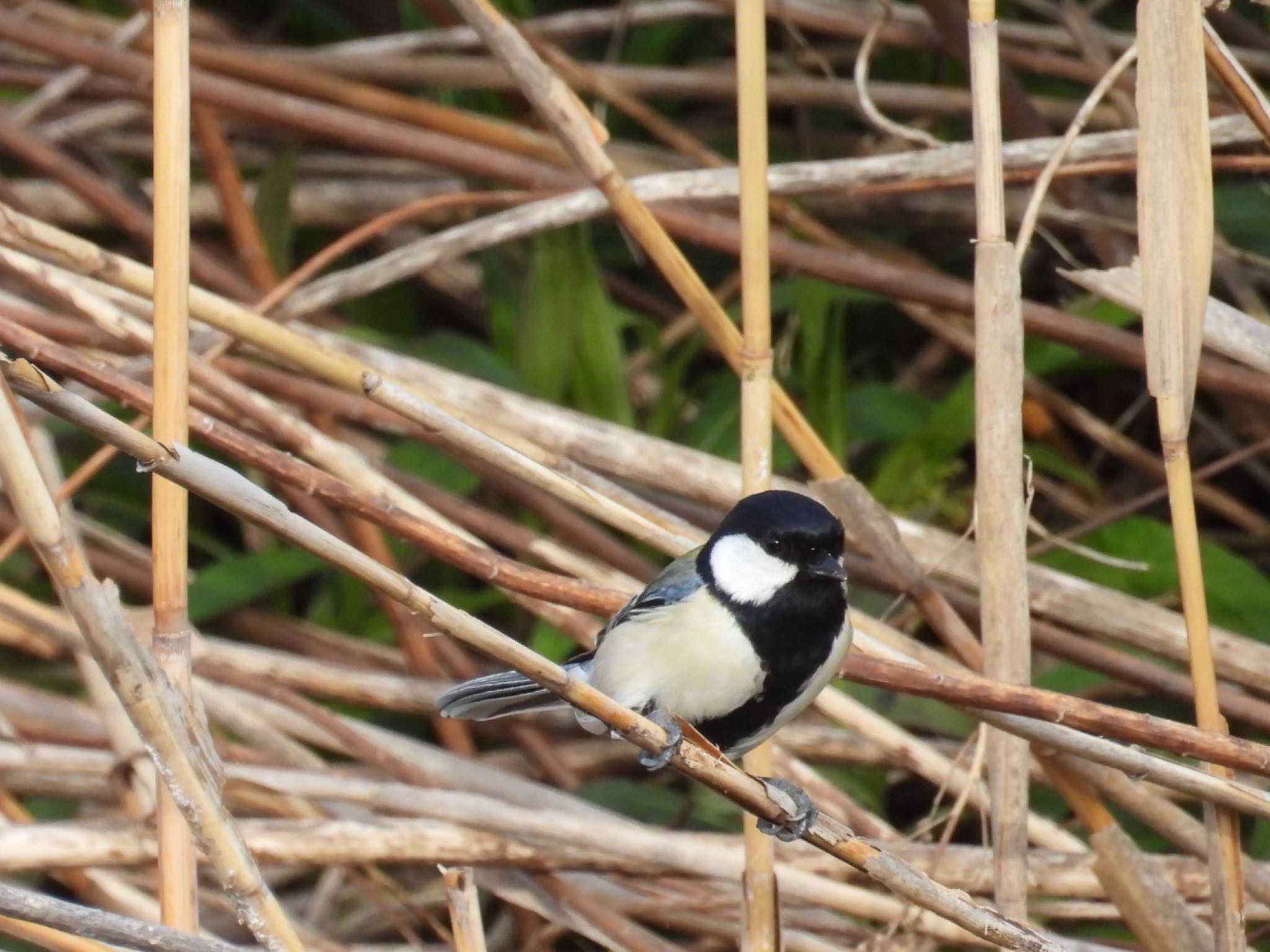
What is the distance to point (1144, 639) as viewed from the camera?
84.8 inches

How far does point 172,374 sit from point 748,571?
0.73m

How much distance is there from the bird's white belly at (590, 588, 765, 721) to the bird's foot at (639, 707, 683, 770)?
0.03m

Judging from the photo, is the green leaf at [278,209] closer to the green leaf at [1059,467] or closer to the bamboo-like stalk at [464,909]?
the green leaf at [1059,467]

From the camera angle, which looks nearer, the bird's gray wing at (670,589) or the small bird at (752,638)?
the small bird at (752,638)

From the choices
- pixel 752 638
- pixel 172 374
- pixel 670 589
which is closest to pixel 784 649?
pixel 752 638

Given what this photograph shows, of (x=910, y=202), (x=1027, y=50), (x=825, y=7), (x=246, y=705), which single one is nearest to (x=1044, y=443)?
(x=910, y=202)

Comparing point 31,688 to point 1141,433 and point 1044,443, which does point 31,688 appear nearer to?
point 1044,443

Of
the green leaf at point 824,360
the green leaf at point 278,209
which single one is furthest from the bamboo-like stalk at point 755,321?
the green leaf at point 278,209

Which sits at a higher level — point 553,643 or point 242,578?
point 242,578

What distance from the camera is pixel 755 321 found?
5.60ft

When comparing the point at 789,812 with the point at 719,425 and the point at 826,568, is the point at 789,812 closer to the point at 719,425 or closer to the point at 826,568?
the point at 826,568

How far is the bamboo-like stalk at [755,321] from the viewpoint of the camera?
1643 mm

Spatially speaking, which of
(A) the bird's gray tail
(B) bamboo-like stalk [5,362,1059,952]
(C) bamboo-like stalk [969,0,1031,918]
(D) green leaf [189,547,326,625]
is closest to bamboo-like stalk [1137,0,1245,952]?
(C) bamboo-like stalk [969,0,1031,918]

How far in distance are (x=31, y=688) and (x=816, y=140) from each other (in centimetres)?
199
